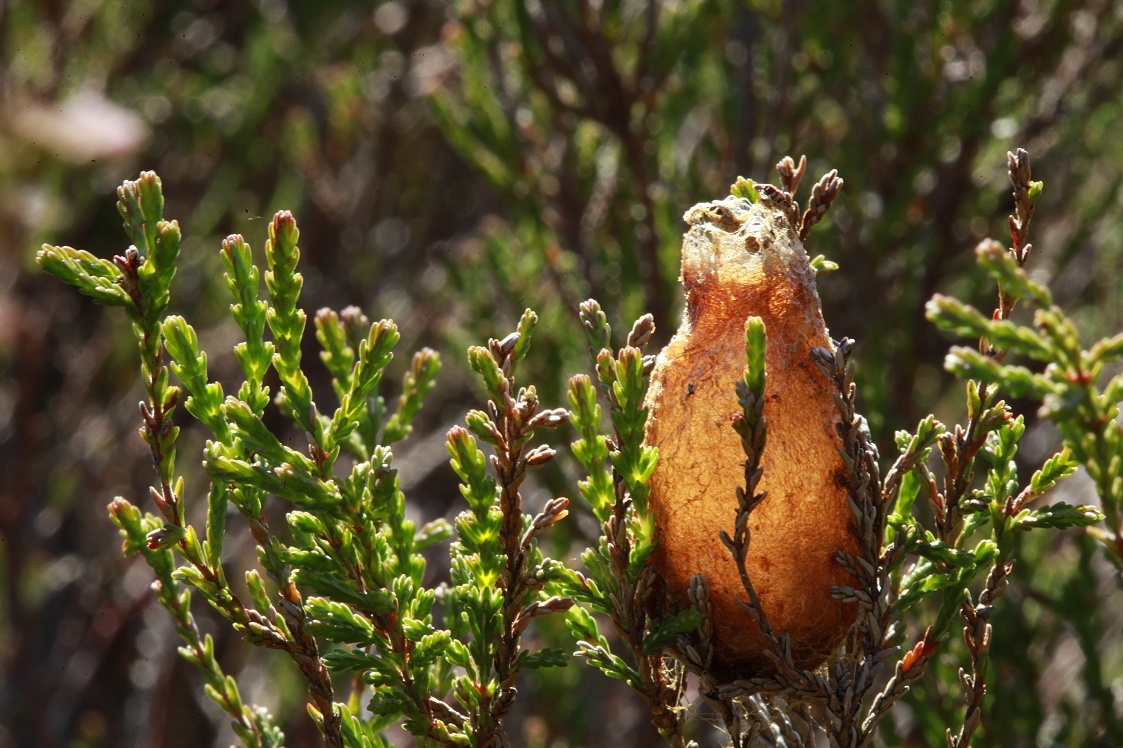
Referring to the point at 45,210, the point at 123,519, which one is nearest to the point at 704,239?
the point at 123,519

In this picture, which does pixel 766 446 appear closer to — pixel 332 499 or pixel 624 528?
pixel 624 528

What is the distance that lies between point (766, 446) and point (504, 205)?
3.18 m

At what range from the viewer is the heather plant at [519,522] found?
1278 mm

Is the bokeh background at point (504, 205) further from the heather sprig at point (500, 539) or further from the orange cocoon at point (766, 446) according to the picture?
the heather sprig at point (500, 539)

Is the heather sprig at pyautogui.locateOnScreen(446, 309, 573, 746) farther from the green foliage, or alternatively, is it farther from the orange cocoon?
the orange cocoon

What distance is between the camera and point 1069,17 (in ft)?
10.2

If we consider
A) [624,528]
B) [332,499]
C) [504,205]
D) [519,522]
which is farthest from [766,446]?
[504,205]

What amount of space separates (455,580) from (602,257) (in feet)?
5.53

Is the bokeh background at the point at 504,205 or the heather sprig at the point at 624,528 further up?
the bokeh background at the point at 504,205

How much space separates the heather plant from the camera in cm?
128

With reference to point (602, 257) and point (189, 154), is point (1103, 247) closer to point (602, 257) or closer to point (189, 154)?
point (602, 257)

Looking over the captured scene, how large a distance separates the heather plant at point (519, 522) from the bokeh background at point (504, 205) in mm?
777

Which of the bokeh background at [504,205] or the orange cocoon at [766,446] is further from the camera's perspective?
the bokeh background at [504,205]


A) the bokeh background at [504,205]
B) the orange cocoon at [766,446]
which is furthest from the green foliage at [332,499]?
the bokeh background at [504,205]
